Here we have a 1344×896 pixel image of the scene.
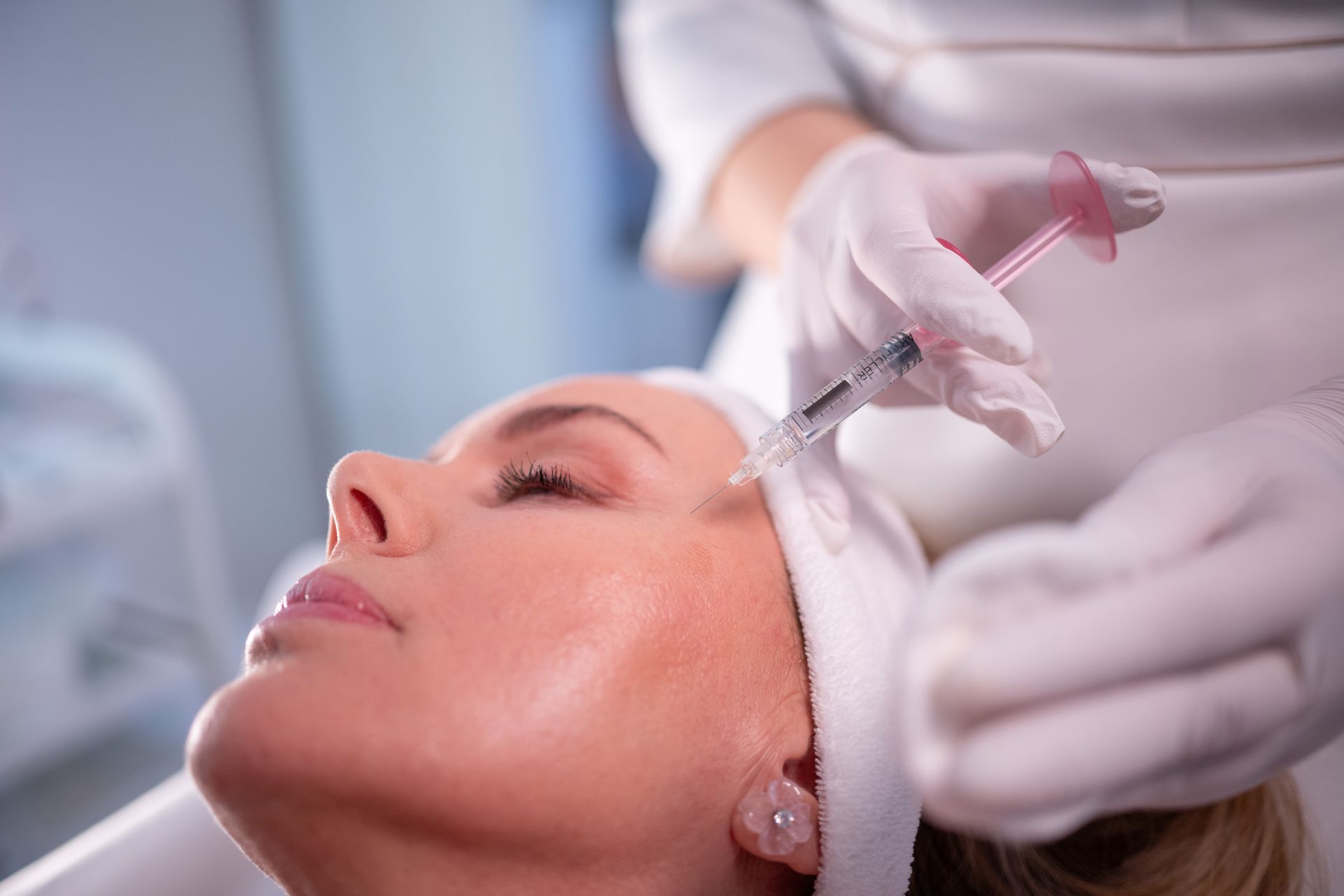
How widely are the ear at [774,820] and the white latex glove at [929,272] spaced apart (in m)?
0.22

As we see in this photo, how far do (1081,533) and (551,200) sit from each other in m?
2.58

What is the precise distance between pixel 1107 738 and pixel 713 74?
1.13 metres

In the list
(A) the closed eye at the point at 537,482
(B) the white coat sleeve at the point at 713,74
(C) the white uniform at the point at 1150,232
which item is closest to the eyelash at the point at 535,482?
(A) the closed eye at the point at 537,482

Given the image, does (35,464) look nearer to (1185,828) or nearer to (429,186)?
(429,186)

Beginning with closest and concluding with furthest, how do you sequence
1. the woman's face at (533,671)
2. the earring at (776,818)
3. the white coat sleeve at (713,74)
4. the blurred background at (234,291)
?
the woman's face at (533,671) → the earring at (776,818) → the white coat sleeve at (713,74) → the blurred background at (234,291)

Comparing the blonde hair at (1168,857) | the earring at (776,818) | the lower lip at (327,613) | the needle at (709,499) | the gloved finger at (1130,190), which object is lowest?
the blonde hair at (1168,857)

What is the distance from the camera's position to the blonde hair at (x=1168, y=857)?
2.56 ft

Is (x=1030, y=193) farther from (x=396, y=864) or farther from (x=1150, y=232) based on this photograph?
(x=396, y=864)

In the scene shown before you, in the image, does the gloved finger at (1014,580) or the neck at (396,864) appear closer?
the gloved finger at (1014,580)

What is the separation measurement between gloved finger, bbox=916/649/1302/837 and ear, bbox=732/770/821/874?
243 mm

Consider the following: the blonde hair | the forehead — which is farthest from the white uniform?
the forehead

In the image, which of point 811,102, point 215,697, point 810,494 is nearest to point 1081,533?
point 810,494

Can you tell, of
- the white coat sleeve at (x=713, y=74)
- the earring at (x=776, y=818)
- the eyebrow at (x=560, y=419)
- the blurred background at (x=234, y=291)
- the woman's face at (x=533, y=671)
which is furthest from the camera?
the blurred background at (x=234, y=291)

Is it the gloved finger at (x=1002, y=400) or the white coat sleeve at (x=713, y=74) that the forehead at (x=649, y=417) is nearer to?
the gloved finger at (x=1002, y=400)
